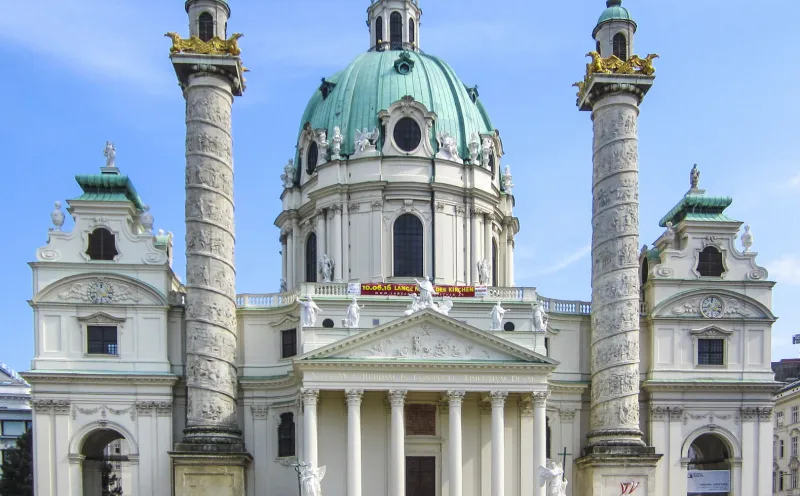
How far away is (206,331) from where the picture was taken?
41062 mm

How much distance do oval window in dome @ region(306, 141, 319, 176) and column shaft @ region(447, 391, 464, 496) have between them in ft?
55.2

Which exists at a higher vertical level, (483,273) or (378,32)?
(378,32)

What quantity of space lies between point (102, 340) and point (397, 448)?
45.4ft

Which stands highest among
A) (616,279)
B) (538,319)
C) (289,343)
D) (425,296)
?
(616,279)

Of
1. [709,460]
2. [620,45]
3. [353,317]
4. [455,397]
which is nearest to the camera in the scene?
→ [455,397]

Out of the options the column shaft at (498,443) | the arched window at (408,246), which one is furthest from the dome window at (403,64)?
the column shaft at (498,443)

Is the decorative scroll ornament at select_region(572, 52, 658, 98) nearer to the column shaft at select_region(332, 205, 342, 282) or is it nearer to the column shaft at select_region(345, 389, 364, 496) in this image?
the column shaft at select_region(332, 205, 342, 282)

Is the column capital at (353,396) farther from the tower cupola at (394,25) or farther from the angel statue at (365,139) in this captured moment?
the tower cupola at (394,25)

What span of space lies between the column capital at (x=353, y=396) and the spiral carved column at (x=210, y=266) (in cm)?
500

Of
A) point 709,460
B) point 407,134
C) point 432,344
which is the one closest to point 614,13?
point 407,134

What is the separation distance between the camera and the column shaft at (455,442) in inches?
1587

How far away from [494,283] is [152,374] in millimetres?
18782

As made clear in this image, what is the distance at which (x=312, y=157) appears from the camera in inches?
2079

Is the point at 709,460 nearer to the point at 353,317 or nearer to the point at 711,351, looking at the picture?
the point at 711,351
